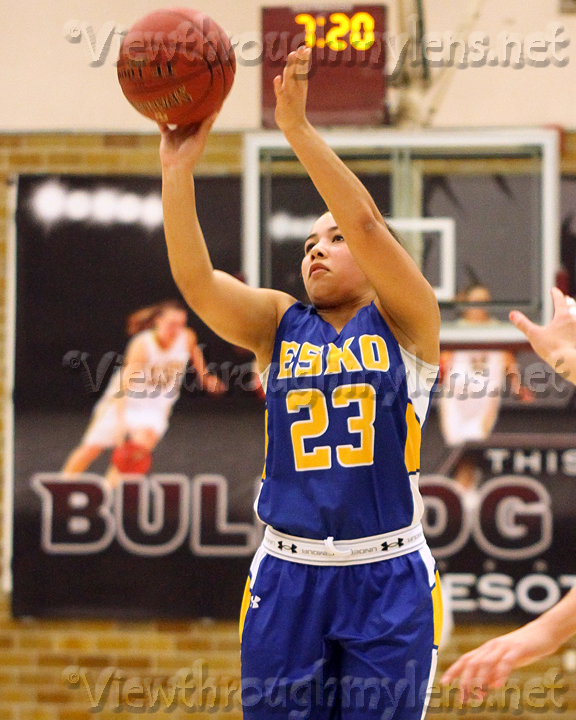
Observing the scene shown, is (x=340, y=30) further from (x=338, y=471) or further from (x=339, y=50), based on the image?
(x=338, y=471)

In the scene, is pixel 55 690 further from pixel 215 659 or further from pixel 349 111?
pixel 349 111

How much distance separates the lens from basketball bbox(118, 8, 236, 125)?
1.91 m

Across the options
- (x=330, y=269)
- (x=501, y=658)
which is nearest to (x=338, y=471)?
(x=330, y=269)

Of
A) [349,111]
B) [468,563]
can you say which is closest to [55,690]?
[468,563]

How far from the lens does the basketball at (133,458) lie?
12.6 ft

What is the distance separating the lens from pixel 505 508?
148 inches

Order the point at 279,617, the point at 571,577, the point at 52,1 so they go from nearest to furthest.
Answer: the point at 279,617, the point at 571,577, the point at 52,1

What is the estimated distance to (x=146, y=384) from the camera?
3.86 metres

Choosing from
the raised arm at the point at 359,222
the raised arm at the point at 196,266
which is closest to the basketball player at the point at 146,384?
the raised arm at the point at 196,266

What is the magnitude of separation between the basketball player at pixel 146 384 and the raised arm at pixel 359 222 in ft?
6.74

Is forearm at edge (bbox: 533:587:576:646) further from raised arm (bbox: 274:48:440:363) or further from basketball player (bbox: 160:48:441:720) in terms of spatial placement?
raised arm (bbox: 274:48:440:363)

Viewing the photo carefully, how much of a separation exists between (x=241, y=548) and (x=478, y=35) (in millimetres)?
2809

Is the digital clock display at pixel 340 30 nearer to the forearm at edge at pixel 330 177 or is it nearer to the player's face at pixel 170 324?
the player's face at pixel 170 324

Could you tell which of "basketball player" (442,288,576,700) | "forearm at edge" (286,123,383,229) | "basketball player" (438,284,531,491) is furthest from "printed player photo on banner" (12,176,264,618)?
"basketball player" (442,288,576,700)
